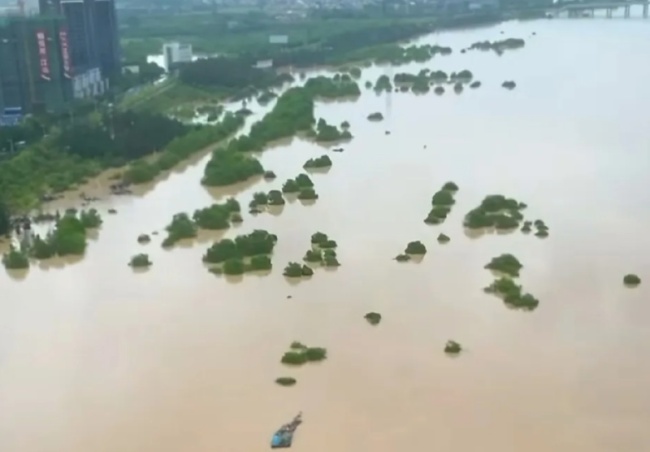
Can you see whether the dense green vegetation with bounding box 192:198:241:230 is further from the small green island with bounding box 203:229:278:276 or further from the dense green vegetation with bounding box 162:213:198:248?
the small green island with bounding box 203:229:278:276

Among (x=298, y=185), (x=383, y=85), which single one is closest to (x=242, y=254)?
(x=298, y=185)

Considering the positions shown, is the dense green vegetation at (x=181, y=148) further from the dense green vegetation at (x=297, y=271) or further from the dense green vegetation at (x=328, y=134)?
the dense green vegetation at (x=297, y=271)

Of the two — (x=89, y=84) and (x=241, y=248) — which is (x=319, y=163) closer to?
(x=241, y=248)

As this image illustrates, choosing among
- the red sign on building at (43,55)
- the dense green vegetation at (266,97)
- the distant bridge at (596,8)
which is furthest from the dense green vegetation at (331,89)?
the distant bridge at (596,8)

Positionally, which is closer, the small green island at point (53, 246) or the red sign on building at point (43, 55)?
the small green island at point (53, 246)

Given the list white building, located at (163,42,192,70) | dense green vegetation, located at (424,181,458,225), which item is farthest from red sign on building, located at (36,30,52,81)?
dense green vegetation, located at (424,181,458,225)

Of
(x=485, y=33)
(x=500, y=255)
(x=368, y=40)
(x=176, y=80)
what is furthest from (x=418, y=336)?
(x=485, y=33)

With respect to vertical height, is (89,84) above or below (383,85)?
above
